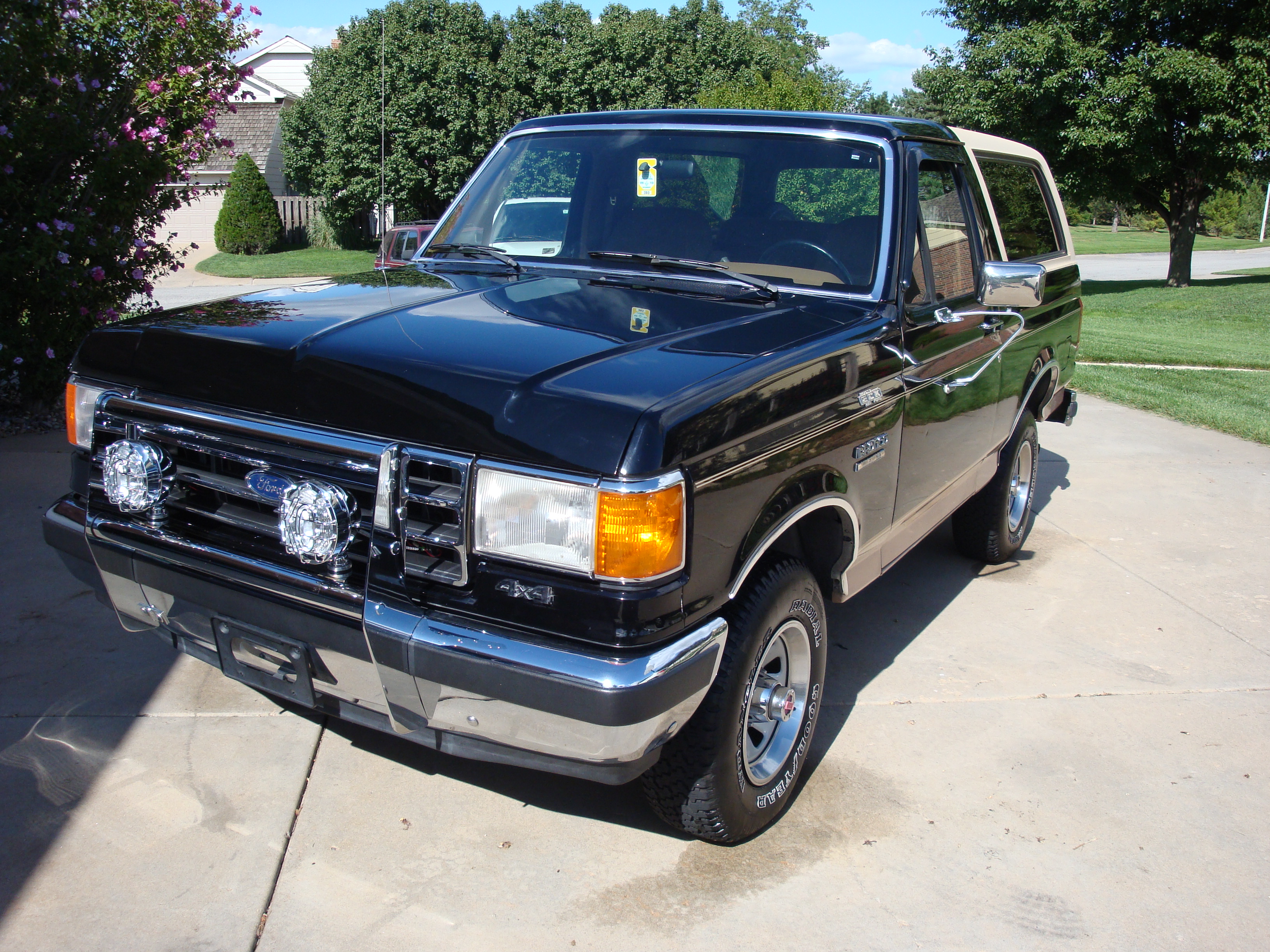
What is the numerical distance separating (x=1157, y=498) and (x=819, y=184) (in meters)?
4.19

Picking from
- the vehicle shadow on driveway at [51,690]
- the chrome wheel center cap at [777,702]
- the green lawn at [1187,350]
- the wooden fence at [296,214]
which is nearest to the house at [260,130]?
the wooden fence at [296,214]

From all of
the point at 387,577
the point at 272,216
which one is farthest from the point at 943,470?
the point at 272,216

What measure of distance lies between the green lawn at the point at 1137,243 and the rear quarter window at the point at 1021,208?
130ft

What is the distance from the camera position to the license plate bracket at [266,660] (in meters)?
2.55

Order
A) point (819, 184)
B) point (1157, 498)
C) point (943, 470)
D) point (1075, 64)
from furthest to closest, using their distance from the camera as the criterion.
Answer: point (1075, 64), point (1157, 498), point (943, 470), point (819, 184)

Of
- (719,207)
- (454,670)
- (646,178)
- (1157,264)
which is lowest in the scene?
(454,670)

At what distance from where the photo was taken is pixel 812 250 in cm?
351

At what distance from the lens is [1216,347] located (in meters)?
13.5

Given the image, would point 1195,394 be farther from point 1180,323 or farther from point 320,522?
point 320,522

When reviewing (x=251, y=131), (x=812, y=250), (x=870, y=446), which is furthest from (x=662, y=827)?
(x=251, y=131)

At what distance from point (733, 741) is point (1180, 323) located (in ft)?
55.8

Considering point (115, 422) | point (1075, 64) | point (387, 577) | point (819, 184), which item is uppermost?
point (1075, 64)

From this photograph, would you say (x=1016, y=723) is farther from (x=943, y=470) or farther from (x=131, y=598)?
(x=131, y=598)

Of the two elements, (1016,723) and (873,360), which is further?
(1016,723)
